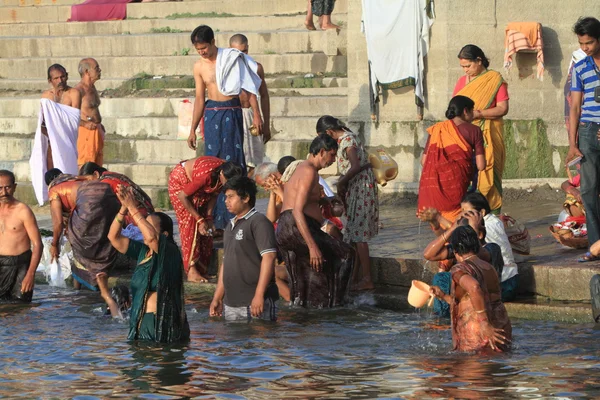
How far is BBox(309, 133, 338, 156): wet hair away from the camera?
30.8 ft

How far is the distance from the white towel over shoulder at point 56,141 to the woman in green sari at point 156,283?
493cm

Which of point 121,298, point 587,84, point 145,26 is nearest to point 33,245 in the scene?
point 121,298

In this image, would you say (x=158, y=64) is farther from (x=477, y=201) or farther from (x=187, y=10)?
(x=477, y=201)

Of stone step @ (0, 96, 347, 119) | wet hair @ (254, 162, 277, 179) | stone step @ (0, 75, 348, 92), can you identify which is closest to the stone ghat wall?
stone step @ (0, 96, 347, 119)

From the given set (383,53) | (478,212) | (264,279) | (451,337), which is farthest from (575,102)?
(383,53)

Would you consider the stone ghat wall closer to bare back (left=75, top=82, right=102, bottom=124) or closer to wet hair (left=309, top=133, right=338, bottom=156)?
bare back (left=75, top=82, right=102, bottom=124)

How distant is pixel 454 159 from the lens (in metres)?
9.73

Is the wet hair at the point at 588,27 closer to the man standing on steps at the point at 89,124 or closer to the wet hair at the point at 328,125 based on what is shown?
the wet hair at the point at 328,125

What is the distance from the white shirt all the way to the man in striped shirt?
0.61 m

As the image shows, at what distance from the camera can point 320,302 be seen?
987 cm

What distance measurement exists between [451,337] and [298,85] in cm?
767

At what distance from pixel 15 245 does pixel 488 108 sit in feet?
13.5

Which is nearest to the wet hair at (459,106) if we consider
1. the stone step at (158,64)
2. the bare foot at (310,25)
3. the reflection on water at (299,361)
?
the reflection on water at (299,361)

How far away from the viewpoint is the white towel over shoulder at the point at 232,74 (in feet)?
36.7
